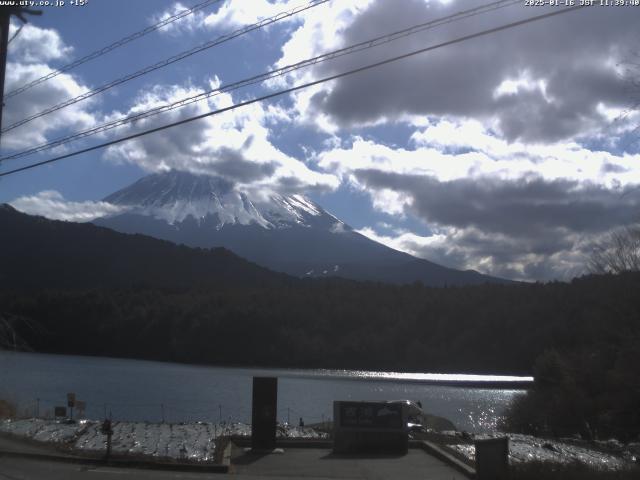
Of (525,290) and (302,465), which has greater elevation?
(525,290)

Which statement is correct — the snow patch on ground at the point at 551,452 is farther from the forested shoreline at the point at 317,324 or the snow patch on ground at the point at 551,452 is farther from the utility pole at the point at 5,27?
the forested shoreline at the point at 317,324

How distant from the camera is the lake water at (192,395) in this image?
46.0 meters

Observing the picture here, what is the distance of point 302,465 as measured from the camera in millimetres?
19531

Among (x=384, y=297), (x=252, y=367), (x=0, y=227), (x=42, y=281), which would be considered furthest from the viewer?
(x=0, y=227)

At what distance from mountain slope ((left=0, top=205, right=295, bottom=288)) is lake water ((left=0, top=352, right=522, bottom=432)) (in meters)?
84.4

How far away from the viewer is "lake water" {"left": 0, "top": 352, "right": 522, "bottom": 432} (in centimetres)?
4597

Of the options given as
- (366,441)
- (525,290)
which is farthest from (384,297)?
(366,441)

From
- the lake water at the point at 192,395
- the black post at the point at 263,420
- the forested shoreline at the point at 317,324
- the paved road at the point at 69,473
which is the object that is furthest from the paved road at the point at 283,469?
the forested shoreline at the point at 317,324

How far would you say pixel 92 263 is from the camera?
608ft

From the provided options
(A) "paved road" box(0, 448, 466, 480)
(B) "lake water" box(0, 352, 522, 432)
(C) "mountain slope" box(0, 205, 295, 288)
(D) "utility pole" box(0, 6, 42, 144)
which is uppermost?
(C) "mountain slope" box(0, 205, 295, 288)

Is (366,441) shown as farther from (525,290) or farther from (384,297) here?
(384,297)

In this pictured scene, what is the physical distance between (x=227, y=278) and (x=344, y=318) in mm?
56035

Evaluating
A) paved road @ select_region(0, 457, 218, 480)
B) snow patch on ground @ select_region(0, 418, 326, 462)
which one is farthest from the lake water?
paved road @ select_region(0, 457, 218, 480)

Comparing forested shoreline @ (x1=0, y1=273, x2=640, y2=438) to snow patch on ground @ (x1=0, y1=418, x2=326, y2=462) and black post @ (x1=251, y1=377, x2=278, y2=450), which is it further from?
black post @ (x1=251, y1=377, x2=278, y2=450)
